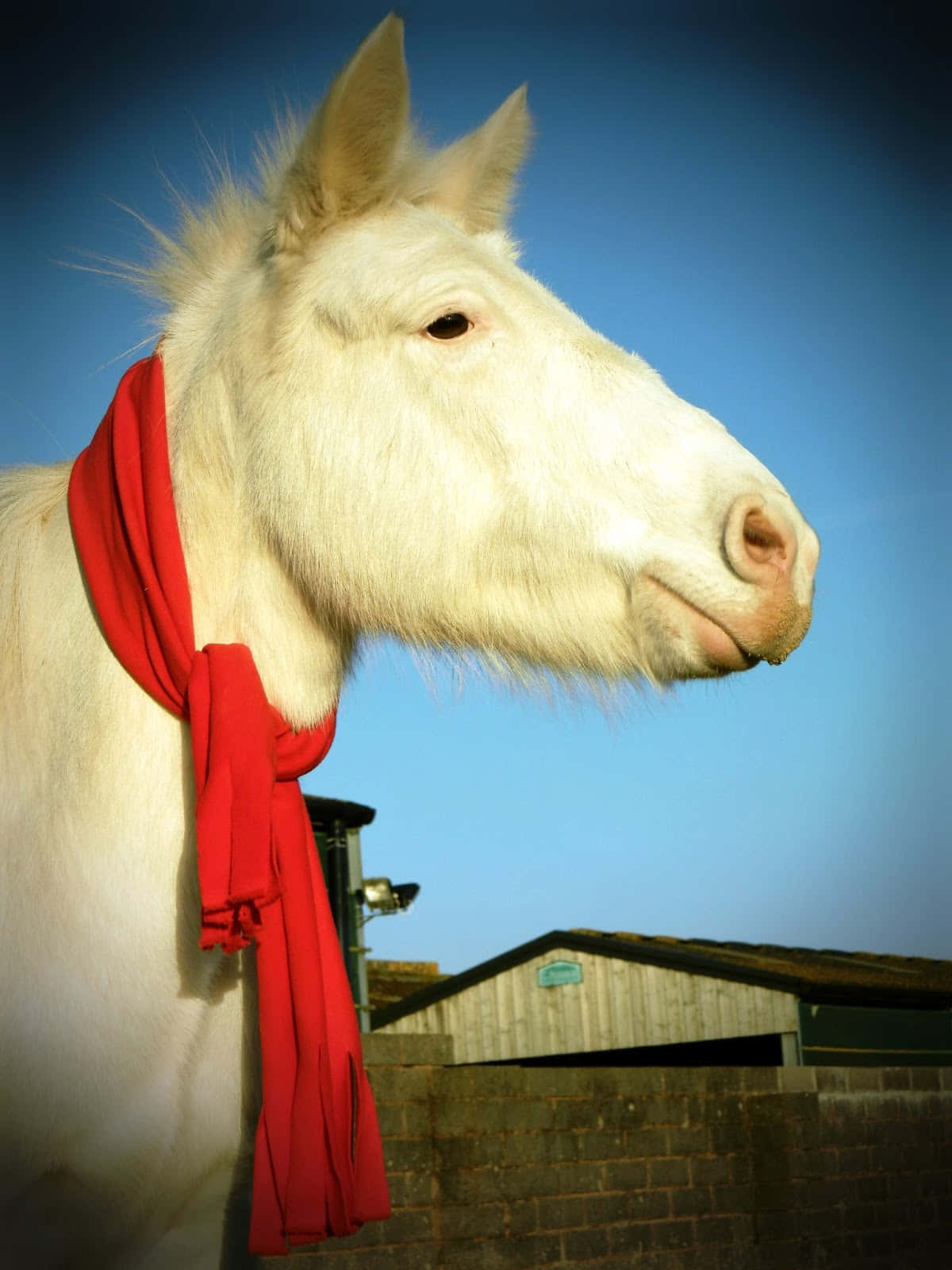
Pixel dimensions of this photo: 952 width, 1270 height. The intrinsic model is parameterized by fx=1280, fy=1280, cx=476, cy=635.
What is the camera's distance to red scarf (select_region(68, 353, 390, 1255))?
1.93 m

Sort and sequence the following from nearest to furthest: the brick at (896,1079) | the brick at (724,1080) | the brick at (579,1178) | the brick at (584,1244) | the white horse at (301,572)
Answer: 1. the white horse at (301,572)
2. the brick at (584,1244)
3. the brick at (579,1178)
4. the brick at (724,1080)
5. the brick at (896,1079)

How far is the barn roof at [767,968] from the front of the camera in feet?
46.8

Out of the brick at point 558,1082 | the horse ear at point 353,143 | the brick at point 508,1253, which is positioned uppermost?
the horse ear at point 353,143

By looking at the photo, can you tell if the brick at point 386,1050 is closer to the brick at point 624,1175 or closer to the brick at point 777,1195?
the brick at point 624,1175

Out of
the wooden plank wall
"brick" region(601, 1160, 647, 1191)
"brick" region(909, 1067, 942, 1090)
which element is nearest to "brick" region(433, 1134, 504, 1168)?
"brick" region(601, 1160, 647, 1191)

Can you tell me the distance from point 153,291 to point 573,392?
3.07ft

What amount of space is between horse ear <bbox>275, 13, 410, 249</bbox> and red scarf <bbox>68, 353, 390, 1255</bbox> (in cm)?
39

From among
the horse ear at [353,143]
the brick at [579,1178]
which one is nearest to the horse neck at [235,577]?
the horse ear at [353,143]

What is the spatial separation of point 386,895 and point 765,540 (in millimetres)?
12568

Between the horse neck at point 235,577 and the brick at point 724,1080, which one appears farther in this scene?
the brick at point 724,1080

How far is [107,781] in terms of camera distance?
1.96m

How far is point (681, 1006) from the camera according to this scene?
629 inches

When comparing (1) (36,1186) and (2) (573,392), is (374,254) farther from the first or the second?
(1) (36,1186)

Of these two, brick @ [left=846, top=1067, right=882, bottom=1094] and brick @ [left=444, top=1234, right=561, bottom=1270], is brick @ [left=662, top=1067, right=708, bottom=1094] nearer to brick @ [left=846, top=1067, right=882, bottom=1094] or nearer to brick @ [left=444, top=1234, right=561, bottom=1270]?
brick @ [left=444, top=1234, right=561, bottom=1270]
